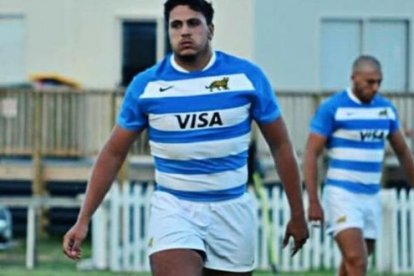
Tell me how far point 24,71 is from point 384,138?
14648mm

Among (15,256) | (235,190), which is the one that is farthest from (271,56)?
(235,190)

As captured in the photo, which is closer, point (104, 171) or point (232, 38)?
point (104, 171)

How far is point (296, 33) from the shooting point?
25062 mm

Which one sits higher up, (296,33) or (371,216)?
(296,33)

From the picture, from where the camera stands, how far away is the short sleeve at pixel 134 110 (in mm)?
8086

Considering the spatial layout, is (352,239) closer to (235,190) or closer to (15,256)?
(235,190)

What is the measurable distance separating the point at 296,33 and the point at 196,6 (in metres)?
17.1

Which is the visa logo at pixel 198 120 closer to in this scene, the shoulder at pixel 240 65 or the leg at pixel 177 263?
the shoulder at pixel 240 65

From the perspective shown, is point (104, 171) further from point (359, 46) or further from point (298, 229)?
point (359, 46)

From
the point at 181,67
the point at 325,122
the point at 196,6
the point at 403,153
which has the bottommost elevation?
the point at 403,153

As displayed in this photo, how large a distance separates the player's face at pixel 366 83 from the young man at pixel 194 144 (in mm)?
3819

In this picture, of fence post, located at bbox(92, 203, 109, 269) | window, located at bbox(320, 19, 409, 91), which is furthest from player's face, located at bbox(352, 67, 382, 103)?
window, located at bbox(320, 19, 409, 91)

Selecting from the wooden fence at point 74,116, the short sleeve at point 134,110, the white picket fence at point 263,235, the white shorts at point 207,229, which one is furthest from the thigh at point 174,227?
the wooden fence at point 74,116

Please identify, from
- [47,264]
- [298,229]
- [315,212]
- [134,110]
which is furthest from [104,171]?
[47,264]
